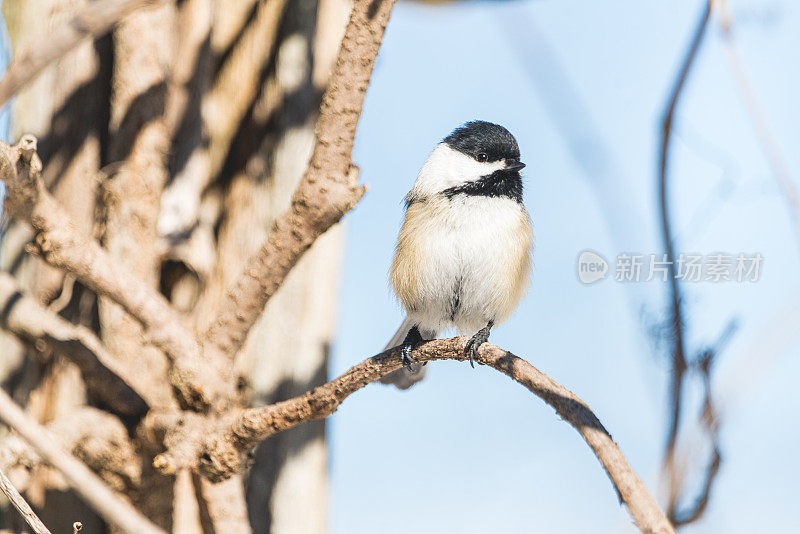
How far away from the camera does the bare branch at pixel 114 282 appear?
155 cm

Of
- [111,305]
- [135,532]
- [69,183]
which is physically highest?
[69,183]

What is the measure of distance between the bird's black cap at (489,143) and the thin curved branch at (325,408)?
2.03 ft

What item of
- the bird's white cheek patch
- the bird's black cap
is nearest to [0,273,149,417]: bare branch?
the bird's white cheek patch

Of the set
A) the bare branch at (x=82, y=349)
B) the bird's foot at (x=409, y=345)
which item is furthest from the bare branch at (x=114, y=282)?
the bird's foot at (x=409, y=345)

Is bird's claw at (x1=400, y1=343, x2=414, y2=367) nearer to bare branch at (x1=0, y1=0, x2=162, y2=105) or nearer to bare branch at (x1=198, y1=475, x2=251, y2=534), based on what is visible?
bare branch at (x1=198, y1=475, x2=251, y2=534)

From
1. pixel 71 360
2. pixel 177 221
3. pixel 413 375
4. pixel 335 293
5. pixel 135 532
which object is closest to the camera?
pixel 135 532

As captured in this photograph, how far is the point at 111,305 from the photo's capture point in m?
1.96

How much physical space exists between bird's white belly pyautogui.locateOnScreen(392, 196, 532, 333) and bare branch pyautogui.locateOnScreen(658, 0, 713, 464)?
0.78 m

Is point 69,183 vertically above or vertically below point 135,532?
above

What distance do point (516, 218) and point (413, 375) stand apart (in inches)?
18.1

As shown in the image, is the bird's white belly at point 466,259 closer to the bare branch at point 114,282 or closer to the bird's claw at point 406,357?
the bird's claw at point 406,357

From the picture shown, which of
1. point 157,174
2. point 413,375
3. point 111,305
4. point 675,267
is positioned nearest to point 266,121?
point 157,174

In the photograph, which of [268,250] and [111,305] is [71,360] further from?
[268,250]

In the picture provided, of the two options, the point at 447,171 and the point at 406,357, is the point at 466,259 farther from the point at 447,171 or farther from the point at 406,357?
the point at 406,357
